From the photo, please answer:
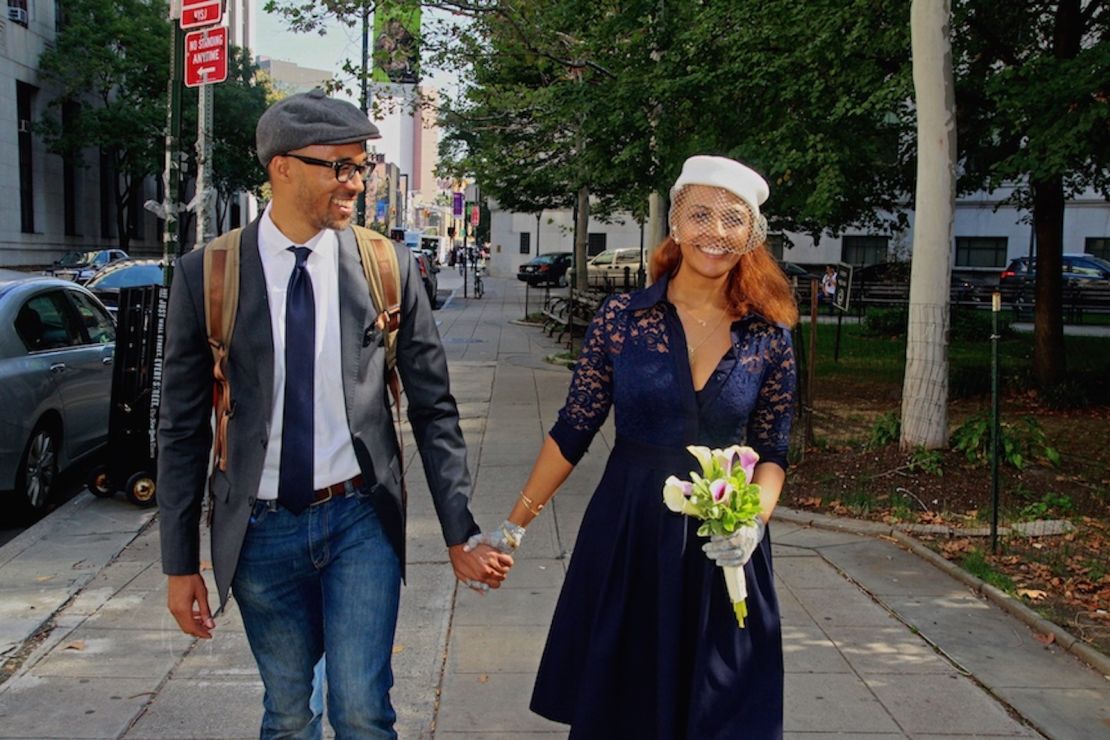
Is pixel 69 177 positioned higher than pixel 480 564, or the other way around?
pixel 69 177

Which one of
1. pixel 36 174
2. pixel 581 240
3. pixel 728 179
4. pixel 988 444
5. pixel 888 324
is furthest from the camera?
pixel 36 174

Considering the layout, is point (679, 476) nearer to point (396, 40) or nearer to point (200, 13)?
point (200, 13)

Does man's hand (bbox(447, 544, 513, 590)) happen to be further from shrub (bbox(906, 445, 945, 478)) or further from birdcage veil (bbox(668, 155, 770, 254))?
shrub (bbox(906, 445, 945, 478))

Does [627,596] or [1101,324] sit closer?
[627,596]

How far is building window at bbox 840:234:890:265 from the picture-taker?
47719mm

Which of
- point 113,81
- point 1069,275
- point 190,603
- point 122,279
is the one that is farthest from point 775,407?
point 113,81

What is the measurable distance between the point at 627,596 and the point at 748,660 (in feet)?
1.20

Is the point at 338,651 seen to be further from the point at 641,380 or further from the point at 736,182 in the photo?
the point at 736,182

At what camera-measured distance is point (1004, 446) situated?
802 cm

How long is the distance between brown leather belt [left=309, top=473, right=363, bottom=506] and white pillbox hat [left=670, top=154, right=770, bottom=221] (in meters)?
1.21

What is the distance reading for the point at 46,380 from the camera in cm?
764

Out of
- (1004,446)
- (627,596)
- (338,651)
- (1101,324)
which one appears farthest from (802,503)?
(1101,324)

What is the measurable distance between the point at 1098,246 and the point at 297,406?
4735 centimetres

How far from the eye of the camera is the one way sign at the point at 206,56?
309 inches
